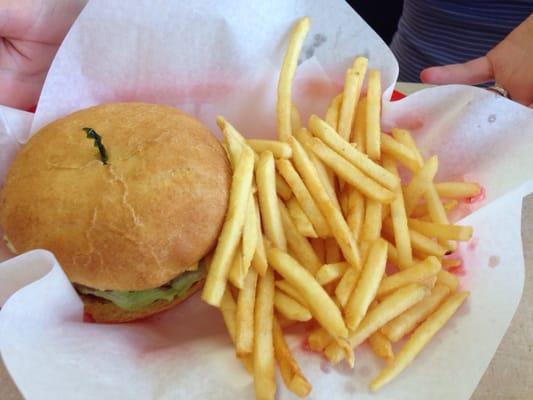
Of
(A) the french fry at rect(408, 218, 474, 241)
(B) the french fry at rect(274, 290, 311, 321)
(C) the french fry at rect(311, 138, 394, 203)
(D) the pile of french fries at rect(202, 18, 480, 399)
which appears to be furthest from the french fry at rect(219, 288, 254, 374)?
(A) the french fry at rect(408, 218, 474, 241)

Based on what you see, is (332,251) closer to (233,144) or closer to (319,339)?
(319,339)

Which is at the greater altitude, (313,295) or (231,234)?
(231,234)

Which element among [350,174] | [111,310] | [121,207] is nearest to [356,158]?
[350,174]

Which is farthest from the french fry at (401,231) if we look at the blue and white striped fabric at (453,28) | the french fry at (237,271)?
the blue and white striped fabric at (453,28)

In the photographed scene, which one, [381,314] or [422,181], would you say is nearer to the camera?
[381,314]

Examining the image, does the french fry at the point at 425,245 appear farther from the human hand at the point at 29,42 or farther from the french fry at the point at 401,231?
the human hand at the point at 29,42

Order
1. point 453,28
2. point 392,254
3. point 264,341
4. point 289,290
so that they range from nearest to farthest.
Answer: point 264,341
point 289,290
point 392,254
point 453,28

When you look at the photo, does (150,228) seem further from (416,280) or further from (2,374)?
(416,280)
